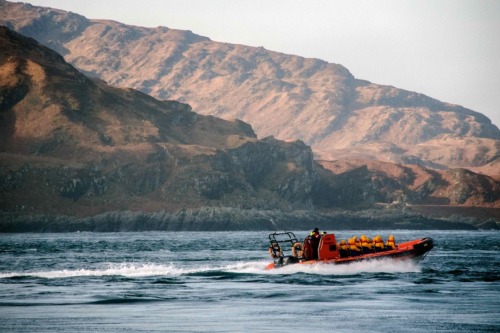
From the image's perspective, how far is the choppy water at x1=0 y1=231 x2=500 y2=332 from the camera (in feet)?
125

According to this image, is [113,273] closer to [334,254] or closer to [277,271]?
[277,271]

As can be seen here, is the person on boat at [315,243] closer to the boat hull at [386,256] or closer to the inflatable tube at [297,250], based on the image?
the boat hull at [386,256]

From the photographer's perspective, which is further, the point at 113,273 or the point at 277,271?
the point at 113,273

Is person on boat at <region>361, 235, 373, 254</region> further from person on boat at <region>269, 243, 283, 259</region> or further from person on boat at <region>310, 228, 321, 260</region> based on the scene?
person on boat at <region>269, 243, 283, 259</region>

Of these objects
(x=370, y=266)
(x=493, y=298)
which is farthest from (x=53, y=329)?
(x=370, y=266)

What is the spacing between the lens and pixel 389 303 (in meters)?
45.0

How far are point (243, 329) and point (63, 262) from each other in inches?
1788

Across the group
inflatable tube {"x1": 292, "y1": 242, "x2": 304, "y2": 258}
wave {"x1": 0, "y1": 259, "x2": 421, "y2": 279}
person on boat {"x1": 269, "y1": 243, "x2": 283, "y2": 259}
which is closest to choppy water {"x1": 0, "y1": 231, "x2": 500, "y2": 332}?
wave {"x1": 0, "y1": 259, "x2": 421, "y2": 279}

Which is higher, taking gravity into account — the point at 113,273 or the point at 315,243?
the point at 315,243

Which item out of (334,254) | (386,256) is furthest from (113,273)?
(386,256)

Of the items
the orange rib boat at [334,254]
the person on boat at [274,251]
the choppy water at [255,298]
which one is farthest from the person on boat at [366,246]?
the person on boat at [274,251]

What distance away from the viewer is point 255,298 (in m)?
48.0

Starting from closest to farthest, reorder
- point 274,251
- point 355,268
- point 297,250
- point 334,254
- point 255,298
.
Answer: point 255,298 → point 334,254 → point 355,268 → point 297,250 → point 274,251

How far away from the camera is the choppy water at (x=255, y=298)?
38062 mm
